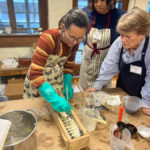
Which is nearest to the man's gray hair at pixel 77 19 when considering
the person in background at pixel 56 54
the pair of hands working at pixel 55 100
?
the person in background at pixel 56 54

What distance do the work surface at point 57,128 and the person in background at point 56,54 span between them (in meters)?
0.11

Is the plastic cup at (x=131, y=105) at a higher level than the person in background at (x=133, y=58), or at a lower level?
lower

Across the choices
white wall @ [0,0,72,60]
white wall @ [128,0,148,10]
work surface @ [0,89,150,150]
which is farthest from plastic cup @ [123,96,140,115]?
white wall @ [128,0,148,10]

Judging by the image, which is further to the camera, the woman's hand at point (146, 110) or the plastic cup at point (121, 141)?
the woman's hand at point (146, 110)

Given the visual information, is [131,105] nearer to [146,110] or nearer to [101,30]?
[146,110]

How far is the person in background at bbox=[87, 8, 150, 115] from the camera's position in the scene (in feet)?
3.56

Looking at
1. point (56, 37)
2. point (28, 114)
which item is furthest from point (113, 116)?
point (56, 37)

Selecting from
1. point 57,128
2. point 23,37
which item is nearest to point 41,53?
point 57,128

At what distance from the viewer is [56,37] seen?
1.06 metres

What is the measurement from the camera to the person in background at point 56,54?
3.12 feet

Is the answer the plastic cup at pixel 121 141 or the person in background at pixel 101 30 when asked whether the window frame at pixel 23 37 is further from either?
the plastic cup at pixel 121 141

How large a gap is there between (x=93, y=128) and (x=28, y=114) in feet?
1.37

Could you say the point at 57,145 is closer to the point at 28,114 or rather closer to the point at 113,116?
the point at 28,114

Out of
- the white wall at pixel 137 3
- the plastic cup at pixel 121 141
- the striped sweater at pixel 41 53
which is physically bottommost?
the plastic cup at pixel 121 141
